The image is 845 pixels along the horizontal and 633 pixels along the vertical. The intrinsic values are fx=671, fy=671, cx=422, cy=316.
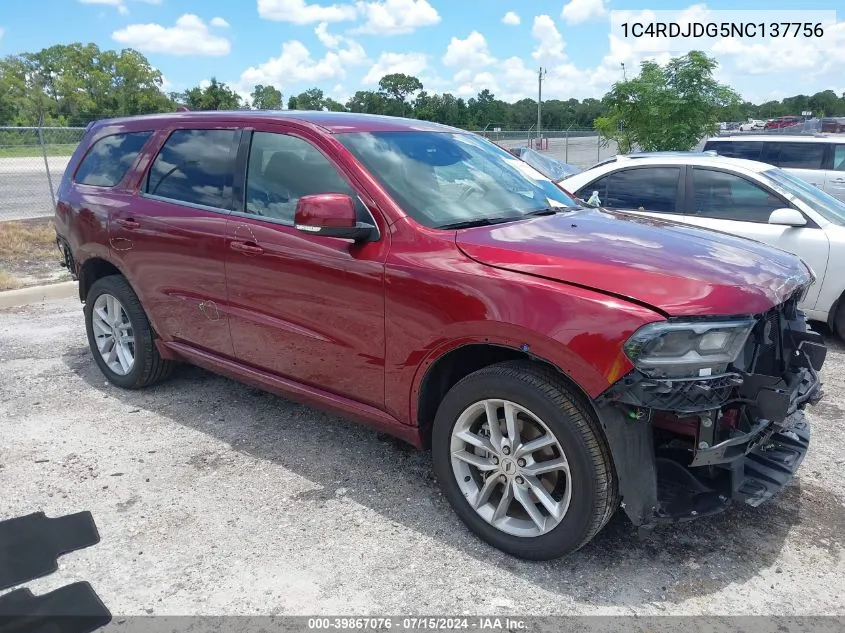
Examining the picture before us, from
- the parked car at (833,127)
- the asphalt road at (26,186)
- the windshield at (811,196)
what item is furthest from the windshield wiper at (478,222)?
the parked car at (833,127)

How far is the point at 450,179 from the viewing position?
11.6 feet

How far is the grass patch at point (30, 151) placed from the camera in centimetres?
1617

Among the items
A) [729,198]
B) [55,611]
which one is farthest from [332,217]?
[729,198]

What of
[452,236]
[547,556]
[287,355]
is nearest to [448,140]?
[452,236]

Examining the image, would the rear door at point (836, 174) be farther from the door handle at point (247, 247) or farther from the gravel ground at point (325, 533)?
the door handle at point (247, 247)

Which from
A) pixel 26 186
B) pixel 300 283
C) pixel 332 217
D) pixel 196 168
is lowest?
pixel 300 283

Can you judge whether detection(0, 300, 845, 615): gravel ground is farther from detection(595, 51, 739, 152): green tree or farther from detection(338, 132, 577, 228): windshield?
detection(595, 51, 739, 152): green tree

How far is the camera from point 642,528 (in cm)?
261

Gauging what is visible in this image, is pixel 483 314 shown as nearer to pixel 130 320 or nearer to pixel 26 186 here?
pixel 130 320

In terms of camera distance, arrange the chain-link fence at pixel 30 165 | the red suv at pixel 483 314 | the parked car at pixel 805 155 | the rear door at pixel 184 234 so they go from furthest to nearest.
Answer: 1. the chain-link fence at pixel 30 165
2. the parked car at pixel 805 155
3. the rear door at pixel 184 234
4. the red suv at pixel 483 314

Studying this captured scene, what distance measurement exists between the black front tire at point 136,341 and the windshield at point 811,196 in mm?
5260

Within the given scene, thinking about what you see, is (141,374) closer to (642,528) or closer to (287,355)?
(287,355)

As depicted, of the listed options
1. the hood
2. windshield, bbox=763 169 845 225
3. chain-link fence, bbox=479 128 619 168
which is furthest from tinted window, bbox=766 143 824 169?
chain-link fence, bbox=479 128 619 168

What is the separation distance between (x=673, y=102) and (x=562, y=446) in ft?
36.3
